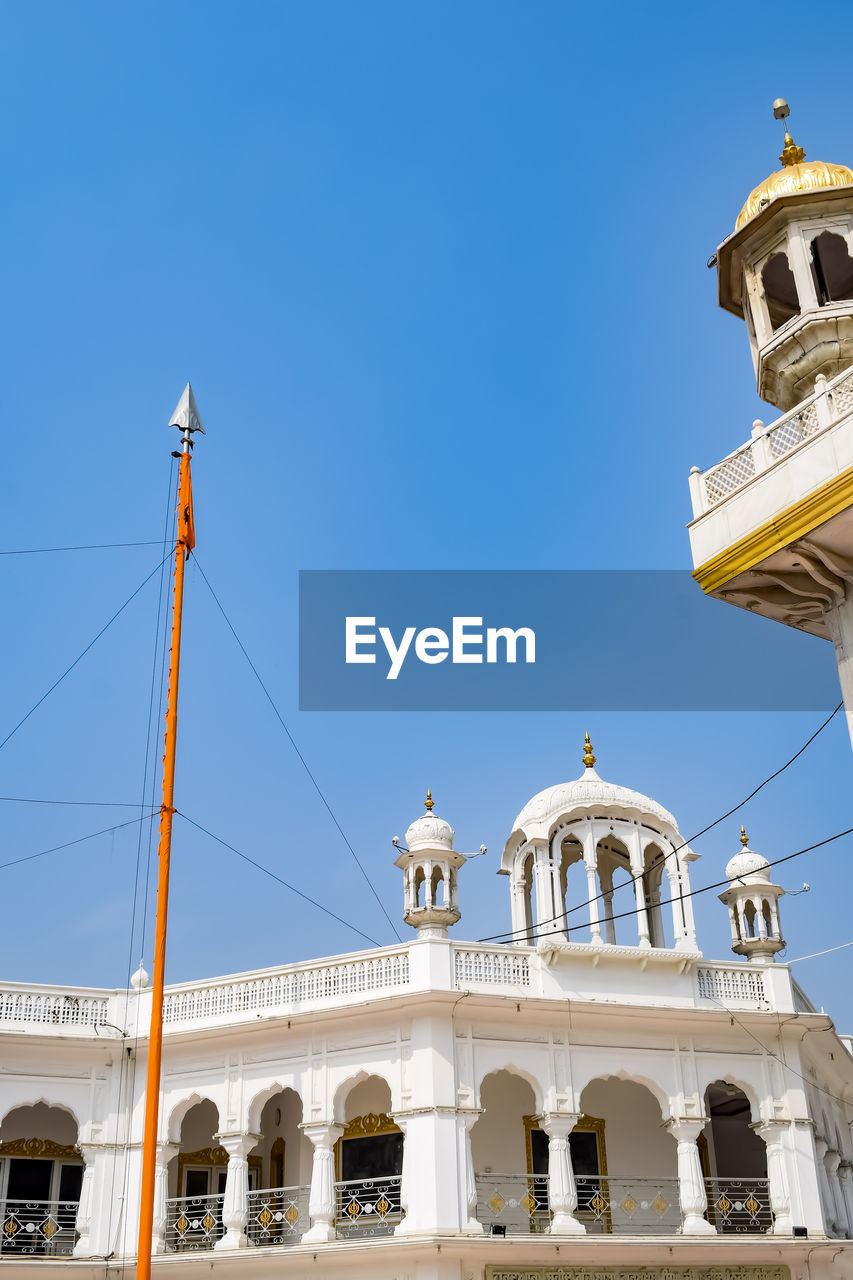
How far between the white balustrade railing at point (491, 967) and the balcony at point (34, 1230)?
6949 millimetres

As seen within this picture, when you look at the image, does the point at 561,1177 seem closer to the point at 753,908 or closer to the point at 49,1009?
the point at 753,908

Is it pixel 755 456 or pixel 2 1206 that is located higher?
pixel 755 456

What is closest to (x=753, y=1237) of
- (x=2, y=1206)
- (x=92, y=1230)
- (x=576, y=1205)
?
(x=576, y=1205)

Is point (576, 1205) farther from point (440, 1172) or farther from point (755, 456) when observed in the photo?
point (755, 456)

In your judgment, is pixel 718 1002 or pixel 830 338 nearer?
pixel 830 338

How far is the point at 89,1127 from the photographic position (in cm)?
2030

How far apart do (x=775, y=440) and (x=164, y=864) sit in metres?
9.64

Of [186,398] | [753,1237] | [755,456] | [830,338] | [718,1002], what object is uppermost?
[186,398]

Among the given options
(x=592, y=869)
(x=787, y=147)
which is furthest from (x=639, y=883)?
(x=787, y=147)

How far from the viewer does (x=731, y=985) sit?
21.0m

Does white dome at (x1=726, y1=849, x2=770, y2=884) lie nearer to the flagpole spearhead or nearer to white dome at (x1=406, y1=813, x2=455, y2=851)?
white dome at (x1=406, y1=813, x2=455, y2=851)

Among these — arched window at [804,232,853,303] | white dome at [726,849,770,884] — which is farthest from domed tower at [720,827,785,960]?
arched window at [804,232,853,303]

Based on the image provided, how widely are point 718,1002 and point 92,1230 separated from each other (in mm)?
10170

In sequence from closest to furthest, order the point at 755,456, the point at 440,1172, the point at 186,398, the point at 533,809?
the point at 755,456
the point at 440,1172
the point at 186,398
the point at 533,809
